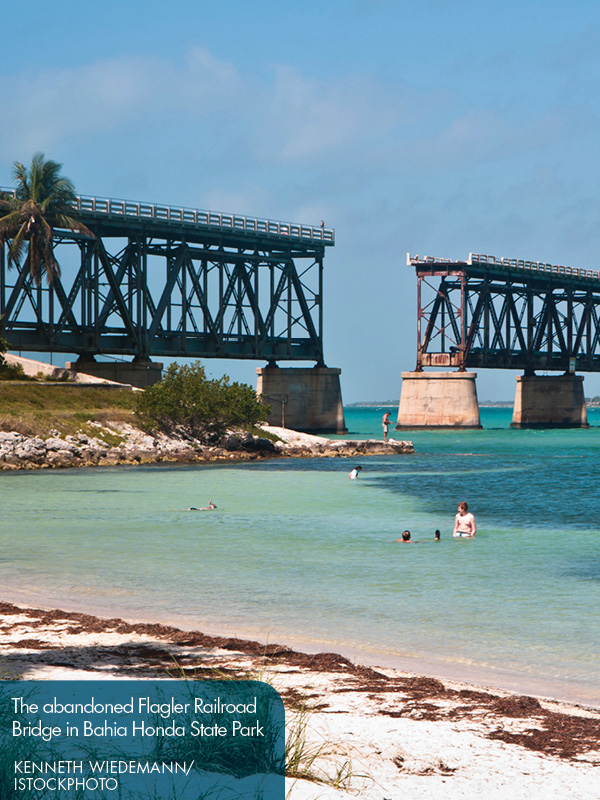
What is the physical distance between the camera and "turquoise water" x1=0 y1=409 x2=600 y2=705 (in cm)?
1435

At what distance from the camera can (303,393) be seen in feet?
309

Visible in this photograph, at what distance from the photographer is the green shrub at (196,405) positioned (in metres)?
60.7

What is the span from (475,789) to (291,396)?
284 ft

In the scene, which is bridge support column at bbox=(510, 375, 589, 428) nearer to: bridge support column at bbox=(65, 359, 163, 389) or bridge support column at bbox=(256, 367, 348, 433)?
bridge support column at bbox=(256, 367, 348, 433)

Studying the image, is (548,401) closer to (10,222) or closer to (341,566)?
(10,222)

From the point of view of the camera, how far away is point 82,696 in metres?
9.52

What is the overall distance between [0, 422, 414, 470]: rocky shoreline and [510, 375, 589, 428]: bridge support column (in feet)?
196

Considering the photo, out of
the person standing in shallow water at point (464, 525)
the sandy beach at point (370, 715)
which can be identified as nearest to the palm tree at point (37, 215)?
the person standing in shallow water at point (464, 525)

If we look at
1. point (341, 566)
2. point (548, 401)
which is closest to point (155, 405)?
point (341, 566)

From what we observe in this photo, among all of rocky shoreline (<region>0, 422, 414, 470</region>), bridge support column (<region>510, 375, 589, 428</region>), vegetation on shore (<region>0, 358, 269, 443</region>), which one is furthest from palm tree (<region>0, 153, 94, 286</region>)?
bridge support column (<region>510, 375, 589, 428</region>)

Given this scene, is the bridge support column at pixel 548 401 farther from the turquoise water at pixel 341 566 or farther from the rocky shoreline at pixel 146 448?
the turquoise water at pixel 341 566

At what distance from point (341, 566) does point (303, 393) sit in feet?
239

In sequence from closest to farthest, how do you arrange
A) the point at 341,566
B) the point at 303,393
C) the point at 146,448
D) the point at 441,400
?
the point at 341,566
the point at 146,448
the point at 303,393
the point at 441,400

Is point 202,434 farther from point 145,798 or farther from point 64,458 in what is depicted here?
point 145,798
